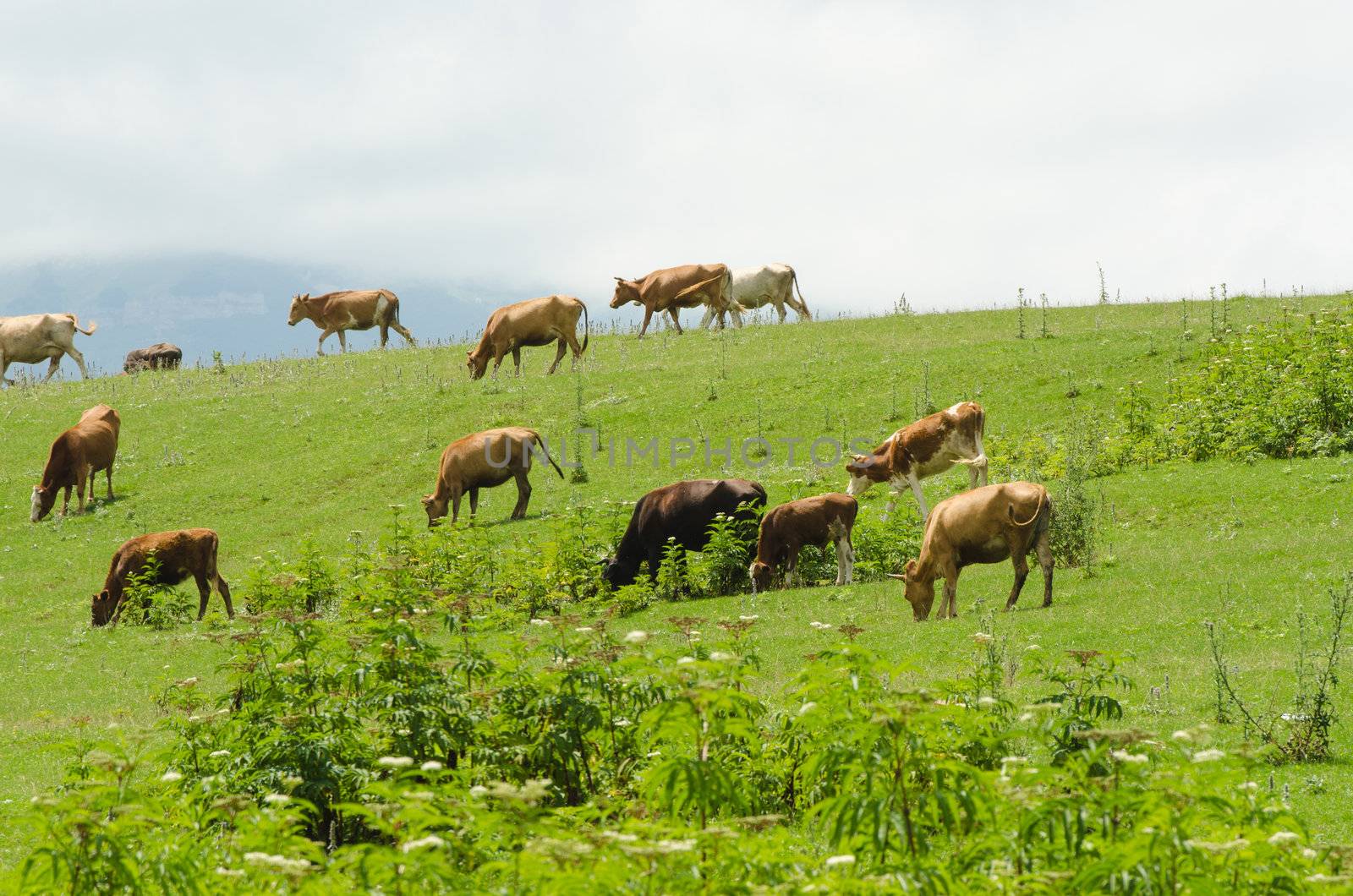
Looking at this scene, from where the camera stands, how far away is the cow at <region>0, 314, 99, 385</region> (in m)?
44.2

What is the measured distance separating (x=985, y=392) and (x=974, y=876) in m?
23.9

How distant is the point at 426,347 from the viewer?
43.2 m

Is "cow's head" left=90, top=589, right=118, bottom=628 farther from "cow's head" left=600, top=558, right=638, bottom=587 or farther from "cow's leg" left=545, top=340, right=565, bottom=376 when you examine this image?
"cow's leg" left=545, top=340, right=565, bottom=376

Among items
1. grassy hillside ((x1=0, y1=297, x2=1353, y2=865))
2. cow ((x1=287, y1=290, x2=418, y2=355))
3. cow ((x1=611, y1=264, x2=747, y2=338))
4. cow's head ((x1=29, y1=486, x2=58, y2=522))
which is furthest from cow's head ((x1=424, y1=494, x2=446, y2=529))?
cow ((x1=287, y1=290, x2=418, y2=355))

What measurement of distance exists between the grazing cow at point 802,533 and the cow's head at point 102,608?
10123mm

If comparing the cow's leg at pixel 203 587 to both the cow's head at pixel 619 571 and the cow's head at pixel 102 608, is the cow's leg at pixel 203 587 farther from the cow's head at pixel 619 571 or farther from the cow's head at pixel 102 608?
the cow's head at pixel 619 571

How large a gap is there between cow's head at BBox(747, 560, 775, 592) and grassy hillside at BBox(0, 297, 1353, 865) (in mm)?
664

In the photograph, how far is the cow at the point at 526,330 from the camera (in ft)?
117

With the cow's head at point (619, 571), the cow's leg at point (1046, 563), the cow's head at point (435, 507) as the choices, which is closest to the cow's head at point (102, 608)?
the cow's head at point (435, 507)

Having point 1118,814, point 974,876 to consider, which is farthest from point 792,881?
point 1118,814

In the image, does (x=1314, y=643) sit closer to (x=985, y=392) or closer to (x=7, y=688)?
(x=7, y=688)

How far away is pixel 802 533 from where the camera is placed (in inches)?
733

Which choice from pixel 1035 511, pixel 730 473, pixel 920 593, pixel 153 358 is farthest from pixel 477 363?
pixel 153 358

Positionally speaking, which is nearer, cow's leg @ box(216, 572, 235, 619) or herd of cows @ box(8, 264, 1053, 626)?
herd of cows @ box(8, 264, 1053, 626)
